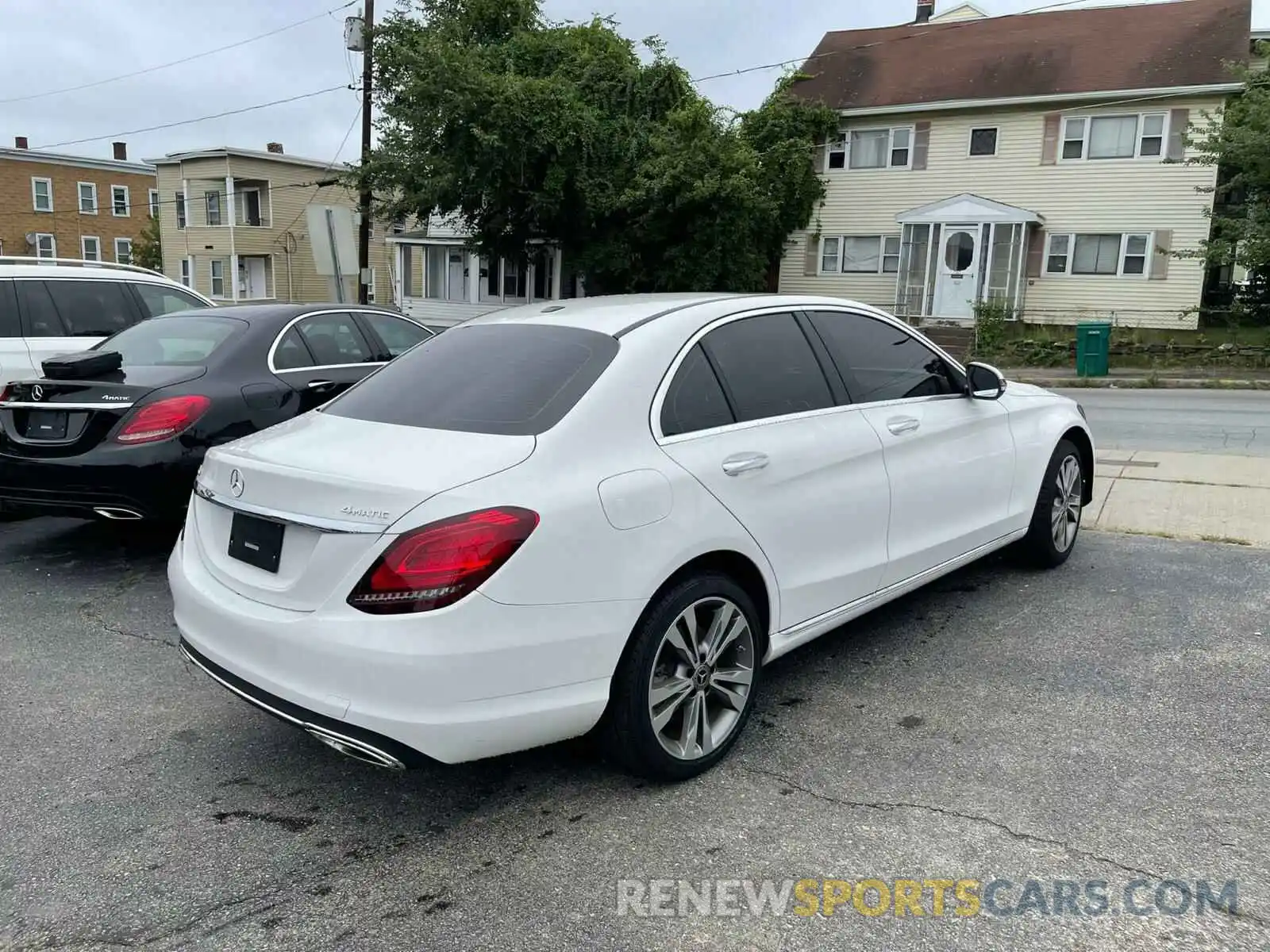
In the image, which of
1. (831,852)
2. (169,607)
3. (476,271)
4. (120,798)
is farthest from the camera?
(476,271)

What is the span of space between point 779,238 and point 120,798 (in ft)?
87.5

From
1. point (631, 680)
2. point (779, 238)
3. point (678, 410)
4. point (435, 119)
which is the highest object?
point (435, 119)

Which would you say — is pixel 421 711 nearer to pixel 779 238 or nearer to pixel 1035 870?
pixel 1035 870

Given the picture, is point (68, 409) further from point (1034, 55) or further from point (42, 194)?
point (42, 194)

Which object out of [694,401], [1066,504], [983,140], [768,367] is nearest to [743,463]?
[694,401]

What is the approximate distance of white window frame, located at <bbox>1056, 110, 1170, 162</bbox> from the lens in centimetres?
2427

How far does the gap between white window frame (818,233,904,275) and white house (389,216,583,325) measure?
26.8 ft

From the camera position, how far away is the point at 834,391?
4.09 metres

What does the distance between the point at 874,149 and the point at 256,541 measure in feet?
89.6

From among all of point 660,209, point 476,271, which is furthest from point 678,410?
point 476,271

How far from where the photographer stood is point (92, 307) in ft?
25.0

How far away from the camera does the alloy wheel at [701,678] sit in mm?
3221

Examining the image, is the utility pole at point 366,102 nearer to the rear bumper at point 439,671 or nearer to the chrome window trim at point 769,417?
the chrome window trim at point 769,417

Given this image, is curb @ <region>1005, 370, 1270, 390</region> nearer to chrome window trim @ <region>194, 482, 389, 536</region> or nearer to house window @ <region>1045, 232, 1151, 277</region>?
house window @ <region>1045, 232, 1151, 277</region>
